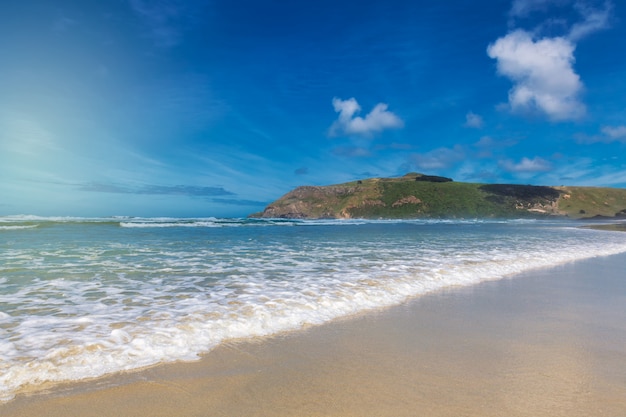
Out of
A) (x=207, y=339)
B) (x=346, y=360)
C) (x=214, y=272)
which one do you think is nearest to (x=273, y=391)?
(x=346, y=360)

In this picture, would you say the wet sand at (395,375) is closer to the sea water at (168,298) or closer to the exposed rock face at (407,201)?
the sea water at (168,298)

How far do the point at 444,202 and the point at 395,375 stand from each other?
13073cm

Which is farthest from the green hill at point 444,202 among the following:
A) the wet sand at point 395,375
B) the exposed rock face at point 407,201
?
the wet sand at point 395,375

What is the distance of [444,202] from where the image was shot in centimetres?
12700

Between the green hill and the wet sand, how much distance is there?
112m

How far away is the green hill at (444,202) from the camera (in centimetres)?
11931

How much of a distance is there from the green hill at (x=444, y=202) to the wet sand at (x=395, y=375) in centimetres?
11247

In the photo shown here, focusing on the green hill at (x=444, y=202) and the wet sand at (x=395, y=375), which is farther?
the green hill at (x=444, y=202)

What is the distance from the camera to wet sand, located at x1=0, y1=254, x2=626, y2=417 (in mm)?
3227

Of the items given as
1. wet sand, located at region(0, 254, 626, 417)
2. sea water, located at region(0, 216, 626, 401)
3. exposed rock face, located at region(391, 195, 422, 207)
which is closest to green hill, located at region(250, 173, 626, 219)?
exposed rock face, located at region(391, 195, 422, 207)

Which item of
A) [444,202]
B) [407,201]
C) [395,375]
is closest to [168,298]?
[395,375]

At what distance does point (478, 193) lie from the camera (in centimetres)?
13625

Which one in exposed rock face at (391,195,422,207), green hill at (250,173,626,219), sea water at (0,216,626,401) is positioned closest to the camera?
sea water at (0,216,626,401)

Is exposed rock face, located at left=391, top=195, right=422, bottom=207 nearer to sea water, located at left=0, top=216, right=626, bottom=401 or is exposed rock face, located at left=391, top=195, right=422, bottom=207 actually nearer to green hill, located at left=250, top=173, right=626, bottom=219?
green hill, located at left=250, top=173, right=626, bottom=219
